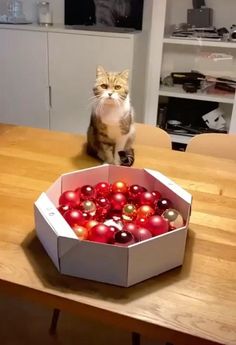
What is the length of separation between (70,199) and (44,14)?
224 cm

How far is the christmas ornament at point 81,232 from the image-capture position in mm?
874

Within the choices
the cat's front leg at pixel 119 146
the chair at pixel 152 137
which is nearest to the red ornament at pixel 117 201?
the cat's front leg at pixel 119 146

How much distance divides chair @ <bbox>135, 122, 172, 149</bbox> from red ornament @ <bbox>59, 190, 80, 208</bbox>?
818 mm

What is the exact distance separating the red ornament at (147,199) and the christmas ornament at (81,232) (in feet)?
0.67

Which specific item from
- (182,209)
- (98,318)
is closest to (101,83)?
(182,209)

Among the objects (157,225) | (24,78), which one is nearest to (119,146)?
(157,225)

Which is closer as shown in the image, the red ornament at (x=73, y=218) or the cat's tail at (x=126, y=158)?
the red ornament at (x=73, y=218)

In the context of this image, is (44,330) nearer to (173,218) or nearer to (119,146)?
(119,146)

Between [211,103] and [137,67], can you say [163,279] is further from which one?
[211,103]

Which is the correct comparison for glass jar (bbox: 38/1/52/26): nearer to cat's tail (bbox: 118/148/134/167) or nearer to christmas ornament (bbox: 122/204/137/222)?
cat's tail (bbox: 118/148/134/167)

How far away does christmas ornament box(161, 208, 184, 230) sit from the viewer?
93 centimetres

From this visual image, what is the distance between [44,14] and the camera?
286 cm

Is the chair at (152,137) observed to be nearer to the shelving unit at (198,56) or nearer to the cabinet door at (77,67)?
the cabinet door at (77,67)

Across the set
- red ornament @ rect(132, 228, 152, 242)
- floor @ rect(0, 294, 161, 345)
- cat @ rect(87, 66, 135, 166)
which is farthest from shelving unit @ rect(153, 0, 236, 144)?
red ornament @ rect(132, 228, 152, 242)
